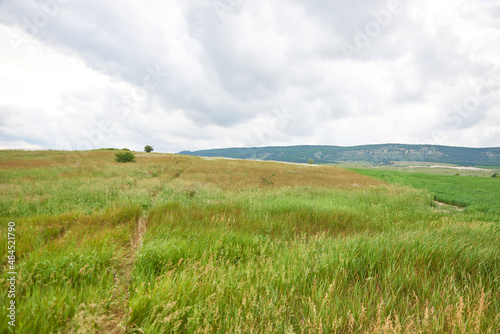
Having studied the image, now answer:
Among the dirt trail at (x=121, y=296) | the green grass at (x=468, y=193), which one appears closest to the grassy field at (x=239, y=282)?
the dirt trail at (x=121, y=296)

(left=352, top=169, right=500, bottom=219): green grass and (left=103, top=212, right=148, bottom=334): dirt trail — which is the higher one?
(left=103, top=212, right=148, bottom=334): dirt trail

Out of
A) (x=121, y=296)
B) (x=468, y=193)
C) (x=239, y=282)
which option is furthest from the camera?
(x=468, y=193)

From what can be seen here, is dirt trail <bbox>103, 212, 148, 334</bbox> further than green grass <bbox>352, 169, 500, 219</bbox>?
No

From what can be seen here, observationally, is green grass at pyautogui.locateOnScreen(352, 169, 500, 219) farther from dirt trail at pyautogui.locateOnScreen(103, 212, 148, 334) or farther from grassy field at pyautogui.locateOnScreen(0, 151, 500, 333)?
dirt trail at pyautogui.locateOnScreen(103, 212, 148, 334)

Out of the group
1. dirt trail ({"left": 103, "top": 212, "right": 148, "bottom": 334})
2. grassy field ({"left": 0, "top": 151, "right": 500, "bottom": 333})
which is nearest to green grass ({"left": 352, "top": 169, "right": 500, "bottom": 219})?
grassy field ({"left": 0, "top": 151, "right": 500, "bottom": 333})

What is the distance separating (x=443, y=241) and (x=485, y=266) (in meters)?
0.65

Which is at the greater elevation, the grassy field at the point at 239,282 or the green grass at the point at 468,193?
the grassy field at the point at 239,282

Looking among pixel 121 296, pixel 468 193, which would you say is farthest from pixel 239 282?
pixel 468 193

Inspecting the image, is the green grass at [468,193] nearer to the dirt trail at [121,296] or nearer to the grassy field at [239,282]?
the grassy field at [239,282]

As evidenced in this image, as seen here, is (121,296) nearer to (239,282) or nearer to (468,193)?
(239,282)

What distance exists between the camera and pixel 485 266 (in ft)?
11.2

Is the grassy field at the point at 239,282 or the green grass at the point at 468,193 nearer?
the grassy field at the point at 239,282

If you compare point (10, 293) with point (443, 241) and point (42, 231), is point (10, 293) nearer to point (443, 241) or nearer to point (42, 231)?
point (42, 231)

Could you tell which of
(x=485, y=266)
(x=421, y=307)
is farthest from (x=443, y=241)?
(x=421, y=307)
